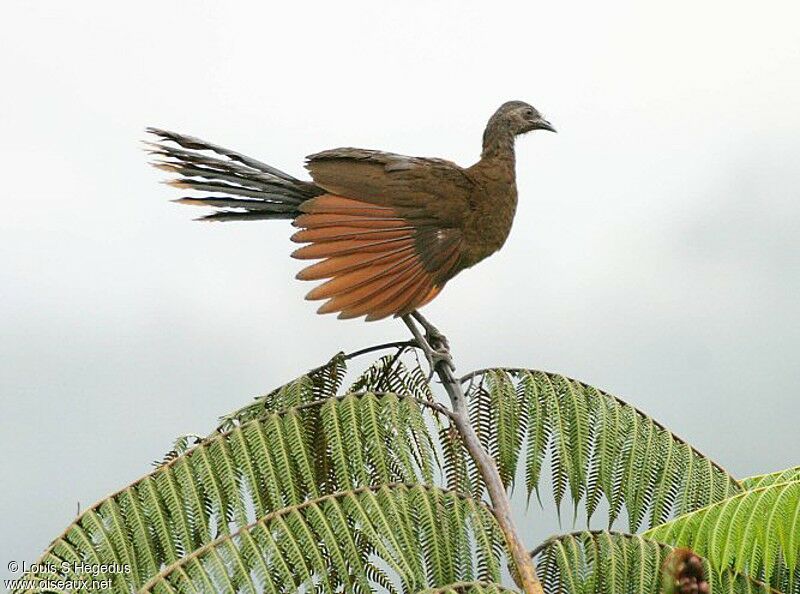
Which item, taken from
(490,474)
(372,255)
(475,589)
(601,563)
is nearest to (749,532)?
(601,563)

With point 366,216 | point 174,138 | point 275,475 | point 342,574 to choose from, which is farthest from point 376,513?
point 174,138

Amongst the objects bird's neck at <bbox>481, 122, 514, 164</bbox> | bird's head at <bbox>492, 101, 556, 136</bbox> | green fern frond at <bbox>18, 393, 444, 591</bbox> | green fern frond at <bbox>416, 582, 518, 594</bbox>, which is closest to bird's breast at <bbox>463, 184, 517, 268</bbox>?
bird's neck at <bbox>481, 122, 514, 164</bbox>

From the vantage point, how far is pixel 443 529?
3.00 meters

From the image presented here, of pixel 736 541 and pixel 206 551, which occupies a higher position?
pixel 206 551

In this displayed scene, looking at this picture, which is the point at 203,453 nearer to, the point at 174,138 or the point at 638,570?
the point at 174,138

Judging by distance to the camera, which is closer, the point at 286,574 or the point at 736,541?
the point at 286,574

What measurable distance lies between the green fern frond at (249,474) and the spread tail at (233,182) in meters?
0.68

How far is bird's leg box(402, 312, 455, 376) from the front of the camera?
371 centimetres

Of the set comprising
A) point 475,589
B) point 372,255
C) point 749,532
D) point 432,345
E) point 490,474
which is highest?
point 372,255

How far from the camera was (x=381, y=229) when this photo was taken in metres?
3.63

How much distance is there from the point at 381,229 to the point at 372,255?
12 cm

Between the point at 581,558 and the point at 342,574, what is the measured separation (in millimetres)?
796

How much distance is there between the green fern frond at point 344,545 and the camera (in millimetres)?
2801

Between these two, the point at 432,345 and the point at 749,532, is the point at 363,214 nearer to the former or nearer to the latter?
the point at 432,345
